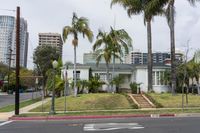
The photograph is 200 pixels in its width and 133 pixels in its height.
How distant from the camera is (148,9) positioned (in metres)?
36.4

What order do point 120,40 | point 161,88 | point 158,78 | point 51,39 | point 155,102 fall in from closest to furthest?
point 155,102
point 120,40
point 161,88
point 158,78
point 51,39

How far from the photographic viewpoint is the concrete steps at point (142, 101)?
30.9 m

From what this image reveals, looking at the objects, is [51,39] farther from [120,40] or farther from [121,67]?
[120,40]

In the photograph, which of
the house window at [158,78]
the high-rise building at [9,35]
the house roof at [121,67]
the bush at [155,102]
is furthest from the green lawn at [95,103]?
the high-rise building at [9,35]

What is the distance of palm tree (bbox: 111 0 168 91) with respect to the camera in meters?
36.2

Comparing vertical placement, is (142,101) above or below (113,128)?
above

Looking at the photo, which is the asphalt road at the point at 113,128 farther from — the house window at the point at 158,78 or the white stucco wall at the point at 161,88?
the white stucco wall at the point at 161,88

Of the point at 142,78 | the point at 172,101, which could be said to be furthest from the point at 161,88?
the point at 172,101

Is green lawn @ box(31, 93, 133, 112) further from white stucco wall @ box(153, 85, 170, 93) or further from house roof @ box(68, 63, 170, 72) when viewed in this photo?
house roof @ box(68, 63, 170, 72)

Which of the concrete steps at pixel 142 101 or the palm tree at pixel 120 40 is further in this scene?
the palm tree at pixel 120 40

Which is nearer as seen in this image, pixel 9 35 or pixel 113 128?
pixel 113 128

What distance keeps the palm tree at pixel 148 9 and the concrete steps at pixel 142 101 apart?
4.28m

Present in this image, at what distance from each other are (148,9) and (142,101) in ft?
31.4

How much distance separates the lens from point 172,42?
1404 inches
